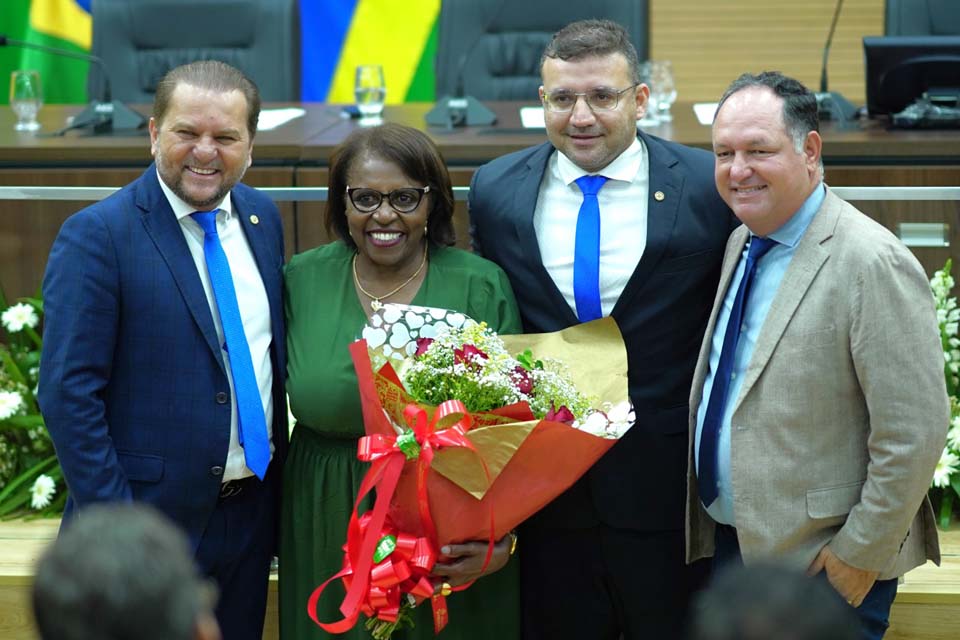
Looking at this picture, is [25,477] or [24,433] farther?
[24,433]

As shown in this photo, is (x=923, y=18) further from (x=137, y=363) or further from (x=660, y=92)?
(x=137, y=363)

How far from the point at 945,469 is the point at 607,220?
3.53 feet

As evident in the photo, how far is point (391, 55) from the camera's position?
20.7 ft

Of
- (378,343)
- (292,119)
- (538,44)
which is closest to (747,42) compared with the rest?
(538,44)

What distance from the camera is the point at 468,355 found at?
2.09 meters

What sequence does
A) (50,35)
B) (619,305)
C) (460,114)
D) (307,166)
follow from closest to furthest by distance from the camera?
(619,305), (307,166), (460,114), (50,35)

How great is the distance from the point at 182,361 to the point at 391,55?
4.27 metres

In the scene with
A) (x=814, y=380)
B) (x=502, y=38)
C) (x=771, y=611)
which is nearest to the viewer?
(x=771, y=611)

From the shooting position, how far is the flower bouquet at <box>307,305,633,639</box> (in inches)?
82.5

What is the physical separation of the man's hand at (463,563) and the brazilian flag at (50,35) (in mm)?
4828

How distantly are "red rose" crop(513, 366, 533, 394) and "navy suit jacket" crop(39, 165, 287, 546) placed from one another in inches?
21.7

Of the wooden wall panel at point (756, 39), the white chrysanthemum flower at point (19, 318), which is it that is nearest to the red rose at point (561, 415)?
the white chrysanthemum flower at point (19, 318)

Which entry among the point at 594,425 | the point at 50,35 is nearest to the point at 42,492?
the point at 594,425

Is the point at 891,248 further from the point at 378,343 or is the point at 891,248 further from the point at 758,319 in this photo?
the point at 378,343
